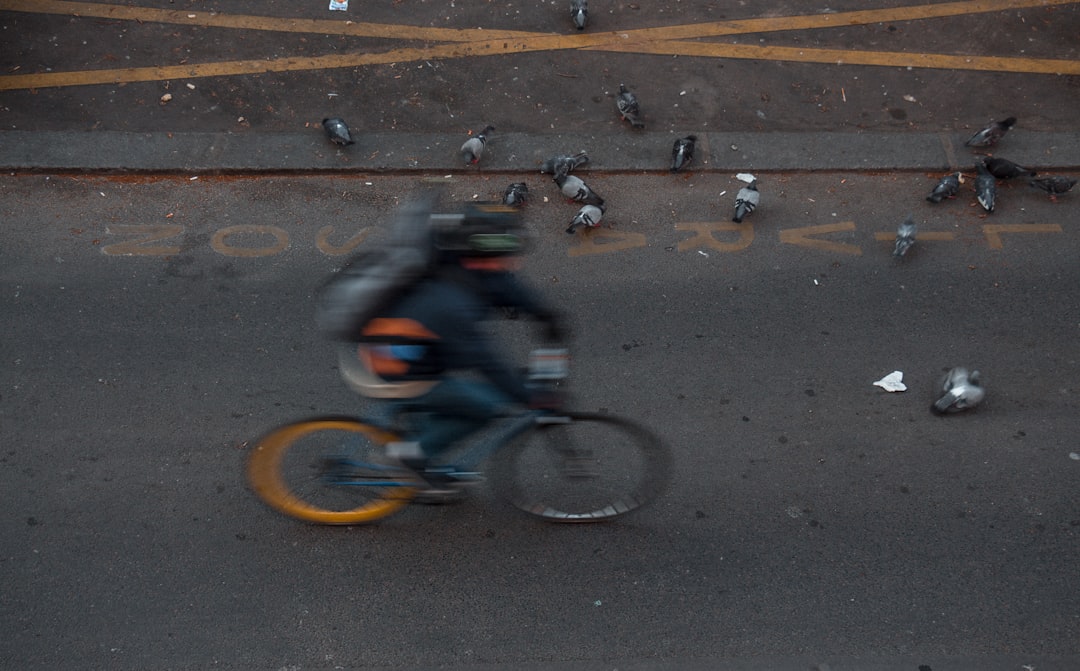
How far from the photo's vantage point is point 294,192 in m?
7.54

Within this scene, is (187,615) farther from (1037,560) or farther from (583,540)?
(1037,560)

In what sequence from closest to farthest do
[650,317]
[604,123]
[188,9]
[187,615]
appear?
[187,615], [650,317], [604,123], [188,9]

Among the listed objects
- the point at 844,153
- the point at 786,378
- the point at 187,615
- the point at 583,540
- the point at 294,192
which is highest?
the point at 844,153

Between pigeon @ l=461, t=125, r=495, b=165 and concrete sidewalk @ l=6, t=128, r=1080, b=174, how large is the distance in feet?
0.27

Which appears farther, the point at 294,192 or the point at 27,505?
the point at 294,192

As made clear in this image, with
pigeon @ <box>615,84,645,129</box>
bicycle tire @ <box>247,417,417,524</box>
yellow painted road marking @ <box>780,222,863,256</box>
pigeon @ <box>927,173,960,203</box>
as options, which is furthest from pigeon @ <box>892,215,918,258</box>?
bicycle tire @ <box>247,417,417,524</box>

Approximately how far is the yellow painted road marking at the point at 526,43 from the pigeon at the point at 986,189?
199 cm

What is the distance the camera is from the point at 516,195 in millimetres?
7281

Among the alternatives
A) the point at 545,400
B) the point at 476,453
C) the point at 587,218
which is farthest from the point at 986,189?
the point at 476,453

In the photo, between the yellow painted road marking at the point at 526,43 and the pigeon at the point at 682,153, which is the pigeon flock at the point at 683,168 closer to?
the pigeon at the point at 682,153

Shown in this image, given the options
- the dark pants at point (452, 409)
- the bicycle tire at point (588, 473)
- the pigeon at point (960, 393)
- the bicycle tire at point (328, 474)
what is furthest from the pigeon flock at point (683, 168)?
the bicycle tire at point (328, 474)

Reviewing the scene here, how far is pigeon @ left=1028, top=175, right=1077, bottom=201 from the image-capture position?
24.0 ft

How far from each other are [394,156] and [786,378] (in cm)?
396

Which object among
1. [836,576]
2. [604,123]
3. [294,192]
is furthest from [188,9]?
[836,576]
